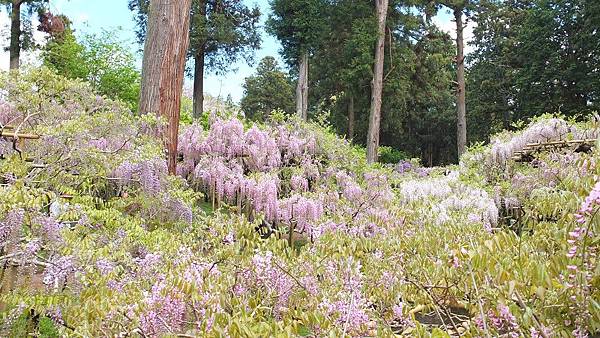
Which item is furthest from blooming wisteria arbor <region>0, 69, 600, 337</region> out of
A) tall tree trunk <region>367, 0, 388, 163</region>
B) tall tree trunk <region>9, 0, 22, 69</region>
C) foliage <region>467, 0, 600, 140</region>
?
foliage <region>467, 0, 600, 140</region>

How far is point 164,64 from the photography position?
5.40 m

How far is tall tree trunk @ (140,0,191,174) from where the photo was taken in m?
5.38

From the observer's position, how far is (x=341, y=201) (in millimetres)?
6418

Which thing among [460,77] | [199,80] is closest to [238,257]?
[199,80]

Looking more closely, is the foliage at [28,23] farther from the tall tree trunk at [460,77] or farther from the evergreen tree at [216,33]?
the tall tree trunk at [460,77]

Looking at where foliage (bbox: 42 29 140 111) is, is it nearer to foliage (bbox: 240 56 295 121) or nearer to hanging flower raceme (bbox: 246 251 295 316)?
foliage (bbox: 240 56 295 121)

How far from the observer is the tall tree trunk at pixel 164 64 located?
5.38 meters

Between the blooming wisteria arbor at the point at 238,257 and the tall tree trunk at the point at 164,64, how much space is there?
1.61 feet

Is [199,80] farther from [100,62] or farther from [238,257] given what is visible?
[238,257]

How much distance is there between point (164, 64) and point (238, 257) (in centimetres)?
351

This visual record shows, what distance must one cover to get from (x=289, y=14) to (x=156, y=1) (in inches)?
479

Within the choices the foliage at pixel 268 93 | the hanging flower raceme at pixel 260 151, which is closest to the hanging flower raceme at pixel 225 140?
the hanging flower raceme at pixel 260 151

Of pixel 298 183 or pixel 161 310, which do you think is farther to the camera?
pixel 298 183

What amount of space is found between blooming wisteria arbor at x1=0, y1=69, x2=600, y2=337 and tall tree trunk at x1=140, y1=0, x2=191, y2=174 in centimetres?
49
